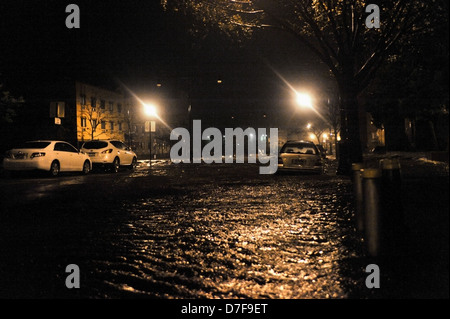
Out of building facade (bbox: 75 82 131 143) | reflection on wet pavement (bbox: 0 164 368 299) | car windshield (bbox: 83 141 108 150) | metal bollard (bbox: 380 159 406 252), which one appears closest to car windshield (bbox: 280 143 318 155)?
reflection on wet pavement (bbox: 0 164 368 299)

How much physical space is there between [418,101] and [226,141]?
A: 277 feet

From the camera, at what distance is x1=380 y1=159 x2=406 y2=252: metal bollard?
3916 millimetres

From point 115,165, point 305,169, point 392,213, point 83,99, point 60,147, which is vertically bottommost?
point 392,213

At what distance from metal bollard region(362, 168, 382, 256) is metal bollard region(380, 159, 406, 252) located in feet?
0.21

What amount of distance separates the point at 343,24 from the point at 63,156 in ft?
41.5

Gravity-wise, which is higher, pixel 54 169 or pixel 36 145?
pixel 36 145

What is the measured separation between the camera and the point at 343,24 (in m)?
14.3

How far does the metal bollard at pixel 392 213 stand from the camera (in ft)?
12.8

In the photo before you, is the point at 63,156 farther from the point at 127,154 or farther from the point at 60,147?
the point at 127,154

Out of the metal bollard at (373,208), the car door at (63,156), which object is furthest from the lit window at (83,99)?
the metal bollard at (373,208)

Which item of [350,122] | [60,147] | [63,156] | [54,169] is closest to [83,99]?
[60,147]

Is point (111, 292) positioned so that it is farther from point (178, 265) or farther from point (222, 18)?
point (222, 18)
